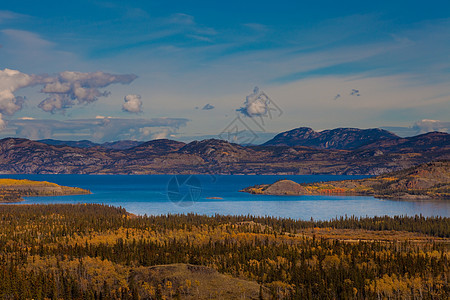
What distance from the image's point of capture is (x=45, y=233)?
15188 cm

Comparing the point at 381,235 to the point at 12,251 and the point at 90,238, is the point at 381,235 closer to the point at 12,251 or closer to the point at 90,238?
the point at 90,238

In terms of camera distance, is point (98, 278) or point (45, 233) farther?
point (45, 233)

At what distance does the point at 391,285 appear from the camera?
287 ft

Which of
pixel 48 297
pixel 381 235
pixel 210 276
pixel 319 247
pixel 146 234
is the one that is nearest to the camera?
pixel 48 297

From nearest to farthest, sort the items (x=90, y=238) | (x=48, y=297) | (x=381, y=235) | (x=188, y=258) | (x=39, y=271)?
(x=48, y=297)
(x=39, y=271)
(x=188, y=258)
(x=90, y=238)
(x=381, y=235)

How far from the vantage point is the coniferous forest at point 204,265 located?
3339 inches

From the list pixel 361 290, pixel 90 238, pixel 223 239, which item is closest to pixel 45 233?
pixel 90 238

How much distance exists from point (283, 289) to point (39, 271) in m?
46.6

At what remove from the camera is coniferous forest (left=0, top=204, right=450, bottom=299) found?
84.8 meters

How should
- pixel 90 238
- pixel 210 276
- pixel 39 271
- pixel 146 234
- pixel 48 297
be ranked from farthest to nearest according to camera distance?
pixel 146 234, pixel 90 238, pixel 39 271, pixel 210 276, pixel 48 297

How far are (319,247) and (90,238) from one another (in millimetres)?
62695

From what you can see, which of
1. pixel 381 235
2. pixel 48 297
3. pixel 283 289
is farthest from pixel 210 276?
pixel 381 235

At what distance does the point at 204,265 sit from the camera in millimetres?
104062

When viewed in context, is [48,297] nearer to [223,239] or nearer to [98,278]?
[98,278]
